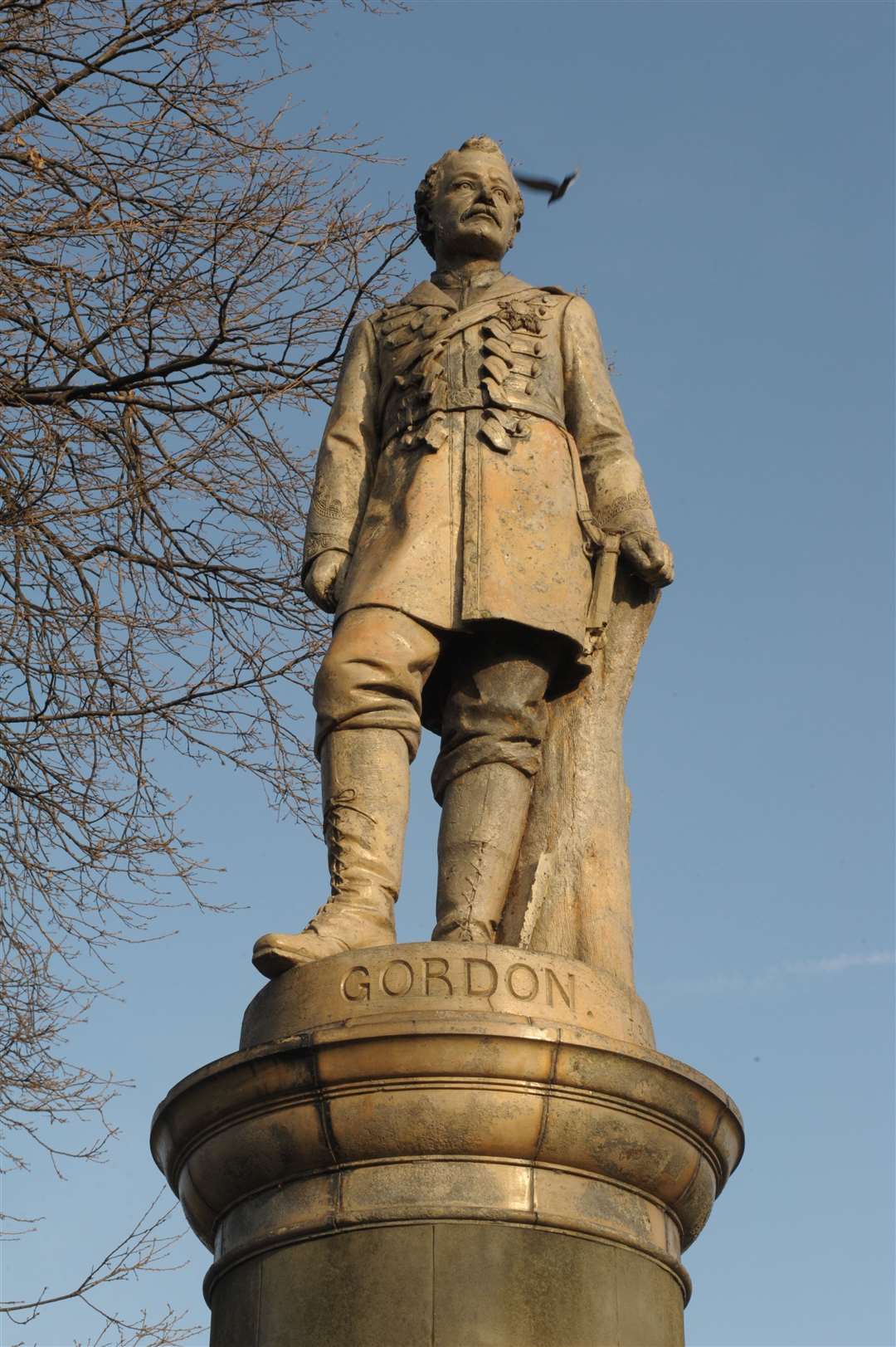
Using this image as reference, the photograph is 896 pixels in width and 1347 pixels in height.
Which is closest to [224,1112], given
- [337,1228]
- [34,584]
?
[337,1228]

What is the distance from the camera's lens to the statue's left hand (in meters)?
7.09

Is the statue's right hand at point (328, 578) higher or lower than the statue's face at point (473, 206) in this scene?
lower

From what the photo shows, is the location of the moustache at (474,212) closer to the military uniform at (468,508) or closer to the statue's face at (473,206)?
the statue's face at (473,206)

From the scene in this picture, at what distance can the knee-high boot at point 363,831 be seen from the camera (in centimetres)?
636

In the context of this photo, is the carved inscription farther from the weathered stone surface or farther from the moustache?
the moustache

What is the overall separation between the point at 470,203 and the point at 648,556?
54.6 inches

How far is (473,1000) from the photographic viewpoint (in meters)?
5.86

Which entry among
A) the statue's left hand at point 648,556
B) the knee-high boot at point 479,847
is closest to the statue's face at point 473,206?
the statue's left hand at point 648,556

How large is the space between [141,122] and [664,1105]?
558 centimetres

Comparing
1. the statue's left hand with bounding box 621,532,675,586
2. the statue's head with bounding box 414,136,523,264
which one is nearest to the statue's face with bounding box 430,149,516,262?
the statue's head with bounding box 414,136,523,264

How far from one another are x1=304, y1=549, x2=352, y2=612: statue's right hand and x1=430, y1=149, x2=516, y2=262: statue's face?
4.00ft

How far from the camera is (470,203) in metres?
7.59

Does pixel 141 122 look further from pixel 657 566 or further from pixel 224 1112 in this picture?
pixel 224 1112

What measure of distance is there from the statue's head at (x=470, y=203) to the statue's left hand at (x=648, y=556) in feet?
3.91
